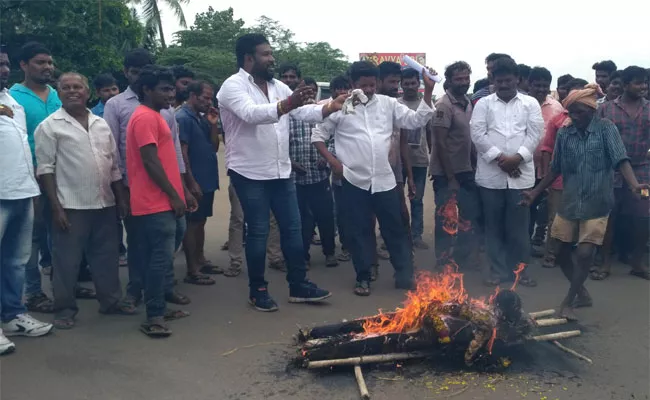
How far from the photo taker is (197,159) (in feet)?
21.2

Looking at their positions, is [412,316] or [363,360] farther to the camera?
[412,316]

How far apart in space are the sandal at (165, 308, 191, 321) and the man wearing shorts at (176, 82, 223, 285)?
103 cm

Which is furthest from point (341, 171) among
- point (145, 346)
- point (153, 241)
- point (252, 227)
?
point (145, 346)

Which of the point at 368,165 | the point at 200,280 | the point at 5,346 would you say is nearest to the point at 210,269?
the point at 200,280

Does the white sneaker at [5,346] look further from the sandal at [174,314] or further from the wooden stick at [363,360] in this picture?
the wooden stick at [363,360]

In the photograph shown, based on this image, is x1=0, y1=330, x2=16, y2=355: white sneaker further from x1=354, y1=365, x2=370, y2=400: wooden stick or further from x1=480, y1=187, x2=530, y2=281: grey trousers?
x1=480, y1=187, x2=530, y2=281: grey trousers

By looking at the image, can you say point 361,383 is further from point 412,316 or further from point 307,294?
point 307,294

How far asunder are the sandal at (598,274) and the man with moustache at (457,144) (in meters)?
1.30

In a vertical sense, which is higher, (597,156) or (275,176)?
(597,156)

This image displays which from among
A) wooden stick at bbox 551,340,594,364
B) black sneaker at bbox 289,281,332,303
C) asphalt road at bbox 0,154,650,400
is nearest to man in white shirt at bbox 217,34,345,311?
black sneaker at bbox 289,281,332,303

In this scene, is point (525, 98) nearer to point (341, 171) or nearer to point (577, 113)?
point (577, 113)

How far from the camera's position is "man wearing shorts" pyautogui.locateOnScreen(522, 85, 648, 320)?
5172mm

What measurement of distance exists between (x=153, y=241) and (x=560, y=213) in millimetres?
3569

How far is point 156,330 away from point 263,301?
103cm
